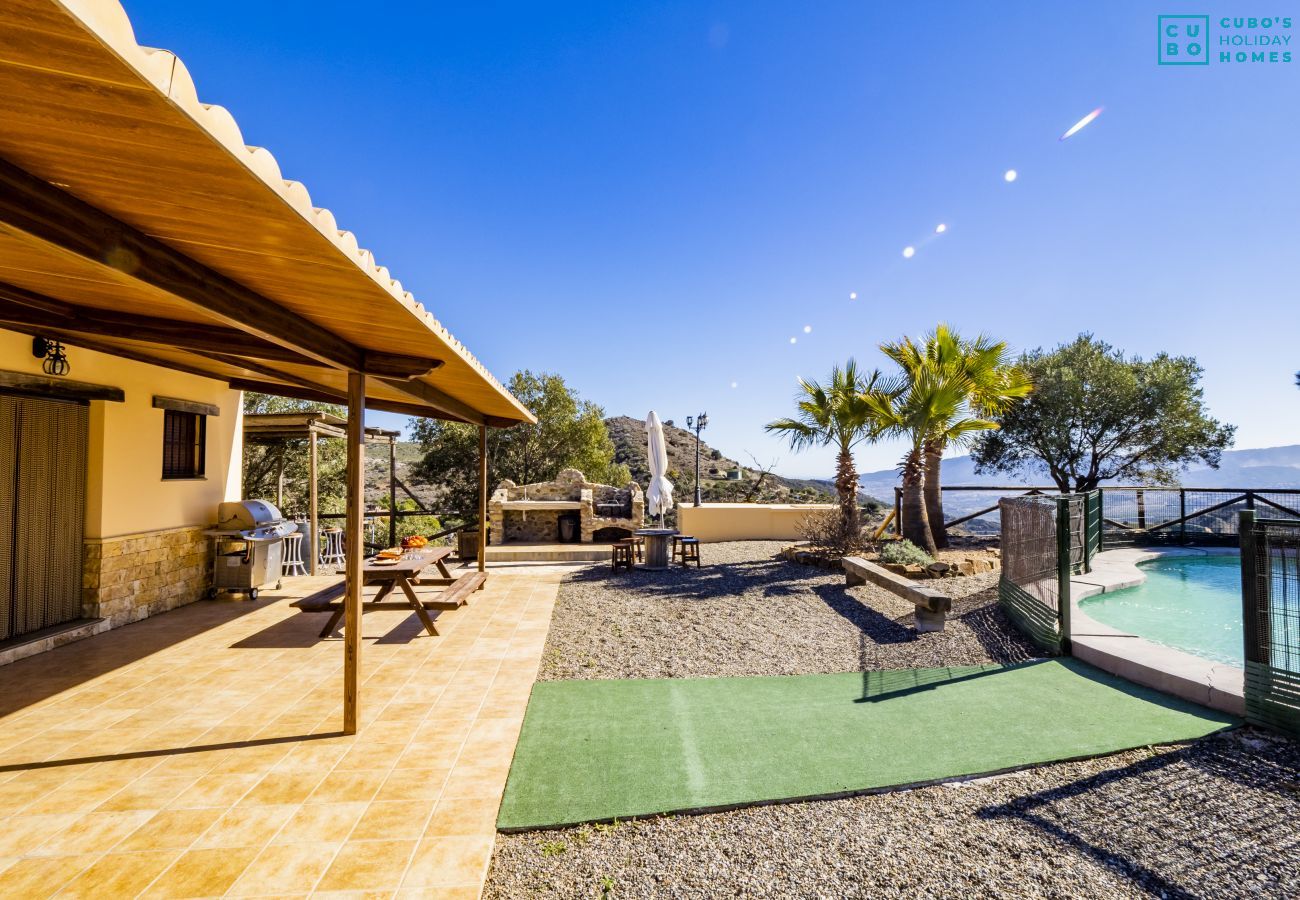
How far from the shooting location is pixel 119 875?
2225mm

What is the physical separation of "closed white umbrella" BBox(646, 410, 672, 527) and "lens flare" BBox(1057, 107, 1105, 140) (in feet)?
24.8

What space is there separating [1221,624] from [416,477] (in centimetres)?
2154

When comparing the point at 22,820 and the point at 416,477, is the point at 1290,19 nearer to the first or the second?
the point at 22,820

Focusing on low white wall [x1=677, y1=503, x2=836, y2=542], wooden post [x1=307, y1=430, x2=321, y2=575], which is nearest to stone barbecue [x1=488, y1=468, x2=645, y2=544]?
low white wall [x1=677, y1=503, x2=836, y2=542]

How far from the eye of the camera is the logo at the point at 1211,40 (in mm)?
6035

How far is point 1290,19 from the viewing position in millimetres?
6215

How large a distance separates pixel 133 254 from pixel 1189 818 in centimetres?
518

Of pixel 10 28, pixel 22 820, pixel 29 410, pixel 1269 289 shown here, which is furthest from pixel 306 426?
pixel 1269 289

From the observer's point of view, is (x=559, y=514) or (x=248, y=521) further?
(x=559, y=514)

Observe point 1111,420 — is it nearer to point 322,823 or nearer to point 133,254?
point 322,823

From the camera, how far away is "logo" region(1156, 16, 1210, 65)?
604 cm

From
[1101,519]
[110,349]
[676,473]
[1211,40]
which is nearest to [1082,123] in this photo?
[1211,40]

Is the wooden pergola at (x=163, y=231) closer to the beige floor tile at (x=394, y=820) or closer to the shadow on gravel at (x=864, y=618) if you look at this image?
the beige floor tile at (x=394, y=820)

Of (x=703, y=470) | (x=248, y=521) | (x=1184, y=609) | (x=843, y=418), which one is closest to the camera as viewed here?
(x=1184, y=609)
